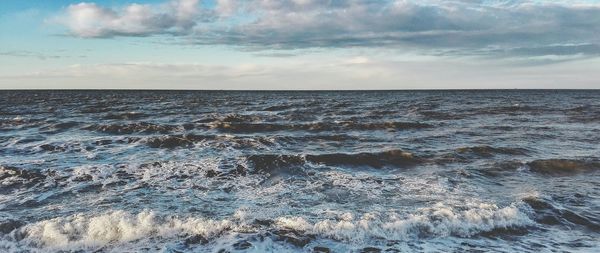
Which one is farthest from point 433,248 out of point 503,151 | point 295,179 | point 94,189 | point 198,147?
point 198,147

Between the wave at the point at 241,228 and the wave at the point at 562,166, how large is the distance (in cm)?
540

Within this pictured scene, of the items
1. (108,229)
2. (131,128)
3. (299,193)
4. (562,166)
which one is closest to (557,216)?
(299,193)

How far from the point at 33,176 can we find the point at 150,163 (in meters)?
3.05

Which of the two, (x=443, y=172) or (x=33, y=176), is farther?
(x=443, y=172)

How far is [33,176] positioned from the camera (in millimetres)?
12570

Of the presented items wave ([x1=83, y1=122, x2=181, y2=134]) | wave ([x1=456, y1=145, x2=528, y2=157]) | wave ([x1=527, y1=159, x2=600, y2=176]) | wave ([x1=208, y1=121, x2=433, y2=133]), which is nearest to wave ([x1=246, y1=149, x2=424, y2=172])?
wave ([x1=456, y1=145, x2=528, y2=157])

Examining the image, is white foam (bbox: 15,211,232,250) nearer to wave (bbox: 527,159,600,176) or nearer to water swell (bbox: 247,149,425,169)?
water swell (bbox: 247,149,425,169)

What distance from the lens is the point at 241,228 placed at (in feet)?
26.9

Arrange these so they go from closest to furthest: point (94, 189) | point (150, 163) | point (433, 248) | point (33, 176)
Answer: point (433, 248)
point (94, 189)
point (33, 176)
point (150, 163)

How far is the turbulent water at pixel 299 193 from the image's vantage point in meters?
7.79

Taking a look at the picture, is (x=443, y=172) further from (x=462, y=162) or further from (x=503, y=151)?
(x=503, y=151)

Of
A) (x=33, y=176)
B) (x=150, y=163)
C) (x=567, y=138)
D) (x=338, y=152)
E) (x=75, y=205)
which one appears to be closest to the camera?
(x=75, y=205)

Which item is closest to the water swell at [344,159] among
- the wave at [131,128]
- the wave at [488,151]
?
the wave at [488,151]

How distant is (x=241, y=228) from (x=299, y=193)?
2.85m
